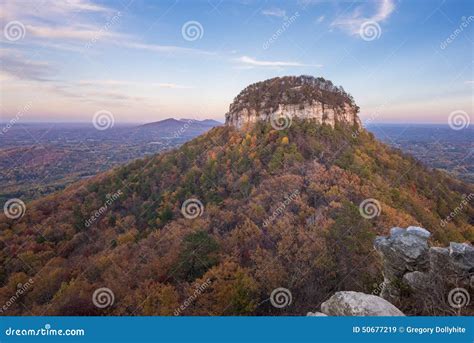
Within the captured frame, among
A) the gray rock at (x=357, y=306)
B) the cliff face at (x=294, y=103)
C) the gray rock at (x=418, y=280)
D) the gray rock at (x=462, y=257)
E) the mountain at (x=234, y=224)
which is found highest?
the cliff face at (x=294, y=103)

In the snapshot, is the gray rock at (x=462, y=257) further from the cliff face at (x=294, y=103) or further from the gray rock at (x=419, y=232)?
the cliff face at (x=294, y=103)

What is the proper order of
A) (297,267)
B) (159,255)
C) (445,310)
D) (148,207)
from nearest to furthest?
(445,310), (297,267), (159,255), (148,207)

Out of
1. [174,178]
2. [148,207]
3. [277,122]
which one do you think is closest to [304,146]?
[277,122]

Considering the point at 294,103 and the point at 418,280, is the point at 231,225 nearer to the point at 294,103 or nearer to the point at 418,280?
the point at 418,280

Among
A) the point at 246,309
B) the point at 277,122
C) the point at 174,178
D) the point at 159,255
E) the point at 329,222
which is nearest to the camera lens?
the point at 246,309

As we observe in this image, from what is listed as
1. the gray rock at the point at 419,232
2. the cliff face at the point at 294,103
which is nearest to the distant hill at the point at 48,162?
the cliff face at the point at 294,103

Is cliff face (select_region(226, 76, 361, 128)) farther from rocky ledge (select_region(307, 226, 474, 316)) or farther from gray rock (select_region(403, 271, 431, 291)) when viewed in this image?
gray rock (select_region(403, 271, 431, 291))

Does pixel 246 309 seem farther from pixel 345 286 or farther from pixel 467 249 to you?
pixel 467 249
